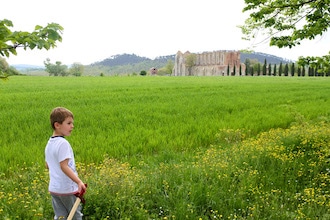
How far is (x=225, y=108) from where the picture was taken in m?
13.4

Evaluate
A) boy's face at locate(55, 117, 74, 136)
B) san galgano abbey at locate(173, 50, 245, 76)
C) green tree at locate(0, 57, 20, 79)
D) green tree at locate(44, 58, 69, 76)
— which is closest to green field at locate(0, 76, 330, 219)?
boy's face at locate(55, 117, 74, 136)

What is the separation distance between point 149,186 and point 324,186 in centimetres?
271

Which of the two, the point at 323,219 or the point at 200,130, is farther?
the point at 200,130

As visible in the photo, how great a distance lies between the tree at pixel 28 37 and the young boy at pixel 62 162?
64 cm

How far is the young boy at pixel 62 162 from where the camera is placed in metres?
3.07

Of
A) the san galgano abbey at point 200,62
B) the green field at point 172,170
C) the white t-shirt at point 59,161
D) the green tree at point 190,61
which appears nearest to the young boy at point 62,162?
the white t-shirt at point 59,161

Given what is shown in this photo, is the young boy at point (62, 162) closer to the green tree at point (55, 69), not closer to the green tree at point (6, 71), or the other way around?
the green tree at point (6, 71)

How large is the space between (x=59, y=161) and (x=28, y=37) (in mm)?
1201

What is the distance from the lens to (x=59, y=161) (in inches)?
120

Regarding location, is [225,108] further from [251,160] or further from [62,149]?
[62,149]

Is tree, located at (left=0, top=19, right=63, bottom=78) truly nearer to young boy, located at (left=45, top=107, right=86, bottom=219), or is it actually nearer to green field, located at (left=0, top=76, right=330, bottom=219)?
young boy, located at (left=45, top=107, right=86, bottom=219)

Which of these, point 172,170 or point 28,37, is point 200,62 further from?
point 28,37

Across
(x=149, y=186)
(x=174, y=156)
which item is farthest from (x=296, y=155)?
(x=149, y=186)

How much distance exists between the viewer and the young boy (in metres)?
3.07
